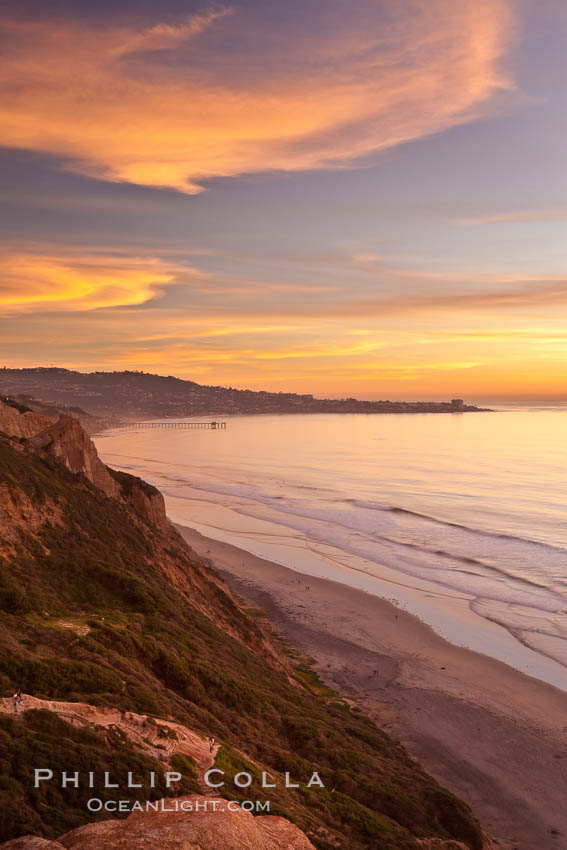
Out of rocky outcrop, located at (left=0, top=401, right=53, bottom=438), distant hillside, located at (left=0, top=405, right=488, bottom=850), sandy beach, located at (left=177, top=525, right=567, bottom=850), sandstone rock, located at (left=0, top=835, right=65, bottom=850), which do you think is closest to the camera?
sandstone rock, located at (left=0, top=835, right=65, bottom=850)

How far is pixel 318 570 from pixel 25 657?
3541 cm

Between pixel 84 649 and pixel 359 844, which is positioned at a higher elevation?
pixel 84 649

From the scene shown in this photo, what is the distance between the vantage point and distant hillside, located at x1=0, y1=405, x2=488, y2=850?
10.1 metres

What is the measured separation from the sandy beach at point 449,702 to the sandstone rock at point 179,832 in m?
12.6

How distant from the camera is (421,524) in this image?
6338cm

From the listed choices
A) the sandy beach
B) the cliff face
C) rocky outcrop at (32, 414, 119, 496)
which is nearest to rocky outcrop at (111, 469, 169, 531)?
rocky outcrop at (32, 414, 119, 496)

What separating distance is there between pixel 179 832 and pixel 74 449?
23.3 meters

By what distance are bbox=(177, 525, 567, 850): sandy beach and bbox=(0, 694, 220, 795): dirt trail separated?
37.6ft

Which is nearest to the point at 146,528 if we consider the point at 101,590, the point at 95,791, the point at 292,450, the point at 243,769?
the point at 101,590

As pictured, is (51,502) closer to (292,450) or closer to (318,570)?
(318,570)

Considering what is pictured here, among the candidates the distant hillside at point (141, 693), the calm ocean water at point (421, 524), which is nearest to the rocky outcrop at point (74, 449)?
the distant hillside at point (141, 693)

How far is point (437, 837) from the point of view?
1510 centimetres

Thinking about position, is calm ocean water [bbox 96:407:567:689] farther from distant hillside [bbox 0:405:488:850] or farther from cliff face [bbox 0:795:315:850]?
cliff face [bbox 0:795:315:850]

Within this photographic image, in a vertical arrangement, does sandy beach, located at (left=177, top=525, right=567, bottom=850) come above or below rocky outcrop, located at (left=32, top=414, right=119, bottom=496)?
A: below
